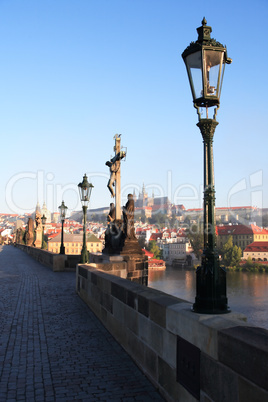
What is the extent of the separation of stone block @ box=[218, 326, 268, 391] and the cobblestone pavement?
1424mm

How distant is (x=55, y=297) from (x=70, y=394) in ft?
19.9

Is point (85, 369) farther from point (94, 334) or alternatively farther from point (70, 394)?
point (94, 334)

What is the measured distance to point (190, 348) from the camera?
3.11 metres

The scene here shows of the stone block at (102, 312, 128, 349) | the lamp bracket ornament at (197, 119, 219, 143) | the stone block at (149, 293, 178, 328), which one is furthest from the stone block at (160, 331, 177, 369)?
the lamp bracket ornament at (197, 119, 219, 143)

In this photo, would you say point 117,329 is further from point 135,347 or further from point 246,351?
point 246,351

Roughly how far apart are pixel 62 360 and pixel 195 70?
3.72 metres

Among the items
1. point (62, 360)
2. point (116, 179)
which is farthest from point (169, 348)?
point (116, 179)

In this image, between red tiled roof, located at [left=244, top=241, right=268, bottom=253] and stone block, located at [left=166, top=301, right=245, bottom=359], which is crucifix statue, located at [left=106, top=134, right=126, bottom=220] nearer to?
stone block, located at [left=166, top=301, right=245, bottom=359]

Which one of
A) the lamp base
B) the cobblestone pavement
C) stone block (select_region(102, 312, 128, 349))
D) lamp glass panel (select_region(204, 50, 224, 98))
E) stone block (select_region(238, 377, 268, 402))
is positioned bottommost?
the cobblestone pavement

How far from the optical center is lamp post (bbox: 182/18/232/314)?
11.6 ft

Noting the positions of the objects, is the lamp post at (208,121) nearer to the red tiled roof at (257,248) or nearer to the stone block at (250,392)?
the stone block at (250,392)

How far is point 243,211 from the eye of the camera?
609ft

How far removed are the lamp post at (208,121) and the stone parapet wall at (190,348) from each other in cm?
29

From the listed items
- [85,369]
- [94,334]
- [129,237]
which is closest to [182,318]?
[85,369]
